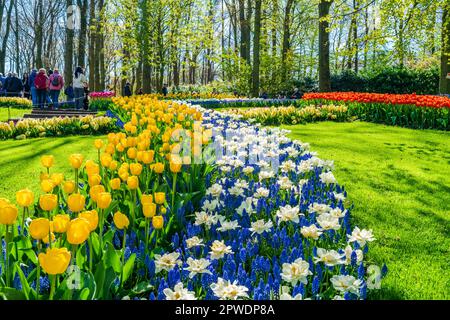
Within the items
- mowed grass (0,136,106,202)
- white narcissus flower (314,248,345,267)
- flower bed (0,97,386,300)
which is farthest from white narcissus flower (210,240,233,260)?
mowed grass (0,136,106,202)

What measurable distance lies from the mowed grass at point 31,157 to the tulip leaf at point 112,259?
3.19 metres

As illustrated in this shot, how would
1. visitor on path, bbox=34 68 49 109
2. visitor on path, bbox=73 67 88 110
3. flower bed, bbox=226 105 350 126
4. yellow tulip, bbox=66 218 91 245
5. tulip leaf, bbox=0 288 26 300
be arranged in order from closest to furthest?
yellow tulip, bbox=66 218 91 245
tulip leaf, bbox=0 288 26 300
flower bed, bbox=226 105 350 126
visitor on path, bbox=34 68 49 109
visitor on path, bbox=73 67 88 110

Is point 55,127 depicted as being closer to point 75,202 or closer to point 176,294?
point 75,202

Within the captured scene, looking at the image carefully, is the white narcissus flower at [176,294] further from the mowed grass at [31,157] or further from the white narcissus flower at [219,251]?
the mowed grass at [31,157]

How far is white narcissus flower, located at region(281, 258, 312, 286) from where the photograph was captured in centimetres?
189

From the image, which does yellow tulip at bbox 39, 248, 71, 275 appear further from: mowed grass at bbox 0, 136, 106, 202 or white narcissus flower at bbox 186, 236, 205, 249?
mowed grass at bbox 0, 136, 106, 202

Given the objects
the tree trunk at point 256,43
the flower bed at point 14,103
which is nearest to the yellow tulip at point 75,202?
the tree trunk at point 256,43

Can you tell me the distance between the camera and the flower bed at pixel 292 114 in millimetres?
11001

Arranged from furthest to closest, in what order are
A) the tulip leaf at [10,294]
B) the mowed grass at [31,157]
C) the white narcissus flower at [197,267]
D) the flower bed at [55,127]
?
the flower bed at [55,127] < the mowed grass at [31,157] < the white narcissus flower at [197,267] < the tulip leaf at [10,294]

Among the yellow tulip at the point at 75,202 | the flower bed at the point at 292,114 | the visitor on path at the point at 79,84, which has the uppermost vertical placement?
the visitor on path at the point at 79,84

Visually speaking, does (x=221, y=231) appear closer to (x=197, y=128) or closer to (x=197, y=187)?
(x=197, y=187)

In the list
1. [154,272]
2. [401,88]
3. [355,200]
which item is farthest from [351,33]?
[154,272]

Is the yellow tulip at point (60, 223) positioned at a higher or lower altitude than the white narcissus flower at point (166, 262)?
higher

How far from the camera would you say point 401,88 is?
73.4 feet
